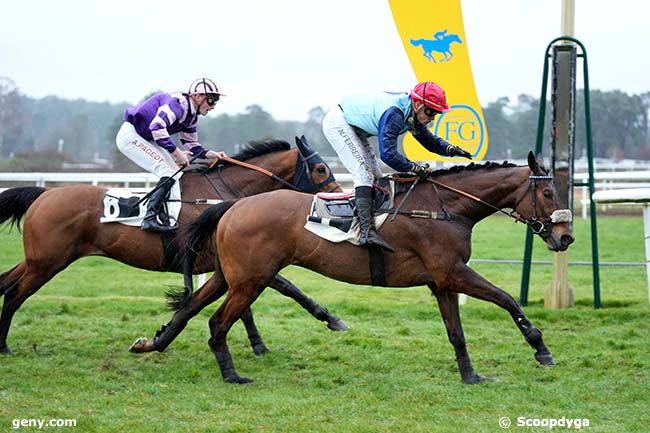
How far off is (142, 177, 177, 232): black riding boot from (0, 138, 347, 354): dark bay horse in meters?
0.11

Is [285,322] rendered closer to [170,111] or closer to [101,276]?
[170,111]

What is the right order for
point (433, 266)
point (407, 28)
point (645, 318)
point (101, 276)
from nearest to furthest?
1. point (433, 266)
2. point (645, 318)
3. point (407, 28)
4. point (101, 276)

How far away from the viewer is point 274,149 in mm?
7871

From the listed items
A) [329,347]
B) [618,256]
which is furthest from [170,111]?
[618,256]

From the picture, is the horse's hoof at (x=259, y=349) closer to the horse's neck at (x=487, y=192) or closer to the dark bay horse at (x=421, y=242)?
the dark bay horse at (x=421, y=242)

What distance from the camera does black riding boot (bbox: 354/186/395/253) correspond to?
628cm

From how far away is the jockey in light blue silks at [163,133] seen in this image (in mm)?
7375

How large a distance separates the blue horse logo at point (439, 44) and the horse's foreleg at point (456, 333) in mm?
3274

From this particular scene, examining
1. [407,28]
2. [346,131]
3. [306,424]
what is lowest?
[306,424]

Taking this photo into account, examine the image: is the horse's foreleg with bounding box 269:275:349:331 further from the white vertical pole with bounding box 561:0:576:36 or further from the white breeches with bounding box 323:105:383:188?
the white vertical pole with bounding box 561:0:576:36

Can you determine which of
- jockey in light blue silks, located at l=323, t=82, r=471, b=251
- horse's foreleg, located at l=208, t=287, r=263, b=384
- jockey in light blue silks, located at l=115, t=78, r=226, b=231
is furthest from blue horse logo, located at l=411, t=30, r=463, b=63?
horse's foreleg, located at l=208, t=287, r=263, b=384

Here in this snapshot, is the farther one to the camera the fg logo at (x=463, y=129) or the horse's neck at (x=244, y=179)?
the fg logo at (x=463, y=129)

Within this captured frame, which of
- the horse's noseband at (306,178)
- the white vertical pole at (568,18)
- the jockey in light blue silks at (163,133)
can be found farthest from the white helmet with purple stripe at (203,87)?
the white vertical pole at (568,18)

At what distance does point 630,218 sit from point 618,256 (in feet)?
24.3
